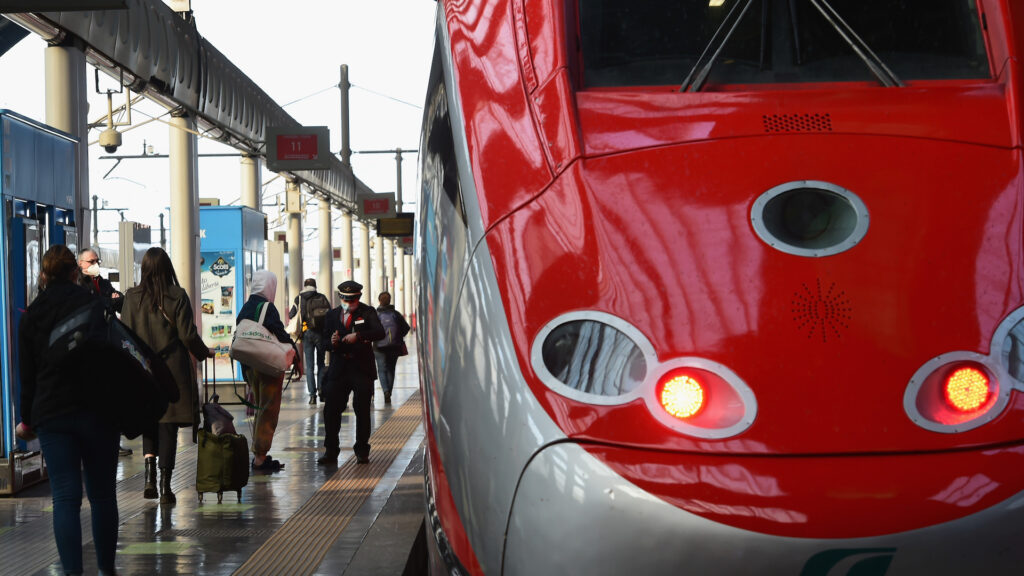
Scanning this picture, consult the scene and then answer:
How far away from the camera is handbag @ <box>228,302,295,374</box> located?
28.2 feet

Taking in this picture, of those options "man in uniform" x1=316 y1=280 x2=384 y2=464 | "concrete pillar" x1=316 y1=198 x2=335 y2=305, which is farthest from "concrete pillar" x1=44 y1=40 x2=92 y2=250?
"concrete pillar" x1=316 y1=198 x2=335 y2=305

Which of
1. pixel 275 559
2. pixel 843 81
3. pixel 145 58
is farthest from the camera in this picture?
pixel 145 58

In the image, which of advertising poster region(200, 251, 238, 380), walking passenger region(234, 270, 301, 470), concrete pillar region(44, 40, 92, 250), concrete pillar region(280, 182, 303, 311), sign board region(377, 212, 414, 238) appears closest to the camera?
walking passenger region(234, 270, 301, 470)

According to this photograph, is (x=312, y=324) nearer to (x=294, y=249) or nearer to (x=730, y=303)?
(x=294, y=249)

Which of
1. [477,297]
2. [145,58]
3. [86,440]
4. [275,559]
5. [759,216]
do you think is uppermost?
[145,58]

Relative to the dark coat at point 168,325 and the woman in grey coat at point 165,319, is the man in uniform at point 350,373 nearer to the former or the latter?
the woman in grey coat at point 165,319

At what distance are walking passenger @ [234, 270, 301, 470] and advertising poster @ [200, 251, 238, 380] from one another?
22.8 feet

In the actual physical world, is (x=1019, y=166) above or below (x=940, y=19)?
below

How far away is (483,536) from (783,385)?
82cm

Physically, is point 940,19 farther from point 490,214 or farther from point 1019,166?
point 490,214

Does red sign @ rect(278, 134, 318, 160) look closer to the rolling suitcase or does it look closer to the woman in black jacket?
the rolling suitcase

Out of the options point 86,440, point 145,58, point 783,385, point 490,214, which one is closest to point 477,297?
point 490,214

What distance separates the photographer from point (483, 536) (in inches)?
115

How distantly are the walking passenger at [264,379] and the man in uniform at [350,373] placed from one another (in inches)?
24.0
